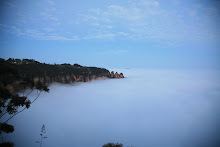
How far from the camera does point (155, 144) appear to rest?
715 inches

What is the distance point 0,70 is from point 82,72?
51.3 meters

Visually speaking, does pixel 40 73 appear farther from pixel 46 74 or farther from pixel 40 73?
pixel 46 74

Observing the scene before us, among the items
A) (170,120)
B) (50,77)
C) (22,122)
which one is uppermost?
(50,77)

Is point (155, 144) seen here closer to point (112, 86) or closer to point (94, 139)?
point (94, 139)

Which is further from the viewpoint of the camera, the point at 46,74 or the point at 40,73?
the point at 46,74

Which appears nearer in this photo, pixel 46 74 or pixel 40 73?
pixel 40 73

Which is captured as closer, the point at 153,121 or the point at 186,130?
the point at 186,130

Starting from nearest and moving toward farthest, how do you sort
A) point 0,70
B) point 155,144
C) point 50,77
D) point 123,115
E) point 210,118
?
point 0,70 < point 155,144 < point 210,118 < point 123,115 < point 50,77

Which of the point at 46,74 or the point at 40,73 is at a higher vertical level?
the point at 40,73

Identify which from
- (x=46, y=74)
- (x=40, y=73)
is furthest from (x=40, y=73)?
(x=46, y=74)

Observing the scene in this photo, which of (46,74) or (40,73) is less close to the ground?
(40,73)

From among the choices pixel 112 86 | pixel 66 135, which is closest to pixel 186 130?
pixel 66 135

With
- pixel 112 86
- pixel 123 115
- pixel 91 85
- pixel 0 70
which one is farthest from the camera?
pixel 112 86

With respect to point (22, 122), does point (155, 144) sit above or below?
below
